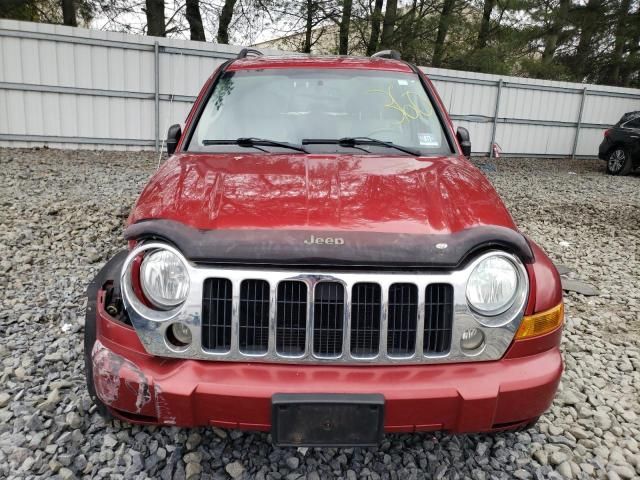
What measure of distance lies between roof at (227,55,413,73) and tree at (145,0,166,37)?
36.4ft

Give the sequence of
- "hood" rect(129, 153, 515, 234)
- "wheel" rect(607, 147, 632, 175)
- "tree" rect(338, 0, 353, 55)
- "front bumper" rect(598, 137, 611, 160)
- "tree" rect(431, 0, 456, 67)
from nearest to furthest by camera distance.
Answer: "hood" rect(129, 153, 515, 234)
"wheel" rect(607, 147, 632, 175)
"front bumper" rect(598, 137, 611, 160)
"tree" rect(338, 0, 353, 55)
"tree" rect(431, 0, 456, 67)

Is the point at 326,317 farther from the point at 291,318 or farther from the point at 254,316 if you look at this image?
the point at 254,316

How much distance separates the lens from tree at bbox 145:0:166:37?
42.9ft

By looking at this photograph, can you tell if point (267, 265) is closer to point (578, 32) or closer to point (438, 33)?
point (438, 33)

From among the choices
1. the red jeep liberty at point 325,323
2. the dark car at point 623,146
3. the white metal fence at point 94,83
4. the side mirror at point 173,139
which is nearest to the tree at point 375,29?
the white metal fence at point 94,83

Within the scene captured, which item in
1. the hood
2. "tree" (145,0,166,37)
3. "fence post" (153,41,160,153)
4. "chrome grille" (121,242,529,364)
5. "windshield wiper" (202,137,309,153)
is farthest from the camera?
"tree" (145,0,166,37)

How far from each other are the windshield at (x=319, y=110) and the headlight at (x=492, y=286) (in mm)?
1206

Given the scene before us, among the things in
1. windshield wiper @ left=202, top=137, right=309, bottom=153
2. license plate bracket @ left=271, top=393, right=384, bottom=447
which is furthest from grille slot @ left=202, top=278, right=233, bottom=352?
windshield wiper @ left=202, top=137, right=309, bottom=153

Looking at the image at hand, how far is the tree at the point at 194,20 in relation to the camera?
553 inches

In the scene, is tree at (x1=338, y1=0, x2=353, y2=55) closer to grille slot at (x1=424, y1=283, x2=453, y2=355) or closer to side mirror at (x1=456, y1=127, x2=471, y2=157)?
side mirror at (x1=456, y1=127, x2=471, y2=157)

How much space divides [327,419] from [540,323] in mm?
919

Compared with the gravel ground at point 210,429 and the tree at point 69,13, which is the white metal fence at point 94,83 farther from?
the gravel ground at point 210,429

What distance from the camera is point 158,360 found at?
1897mm

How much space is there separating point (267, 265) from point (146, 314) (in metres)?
0.50
